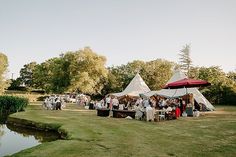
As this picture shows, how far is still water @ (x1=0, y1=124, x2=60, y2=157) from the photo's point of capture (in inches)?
509

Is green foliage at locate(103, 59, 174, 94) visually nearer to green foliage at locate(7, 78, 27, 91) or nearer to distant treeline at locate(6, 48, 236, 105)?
distant treeline at locate(6, 48, 236, 105)

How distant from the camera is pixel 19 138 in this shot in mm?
15070

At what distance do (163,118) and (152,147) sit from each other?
10700 mm

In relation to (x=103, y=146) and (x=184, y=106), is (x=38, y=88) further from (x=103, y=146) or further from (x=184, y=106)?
(x=103, y=146)

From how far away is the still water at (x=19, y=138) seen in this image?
1293 centimetres

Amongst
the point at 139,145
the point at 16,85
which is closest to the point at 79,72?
the point at 16,85

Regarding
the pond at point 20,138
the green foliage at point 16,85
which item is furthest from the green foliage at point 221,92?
the green foliage at point 16,85

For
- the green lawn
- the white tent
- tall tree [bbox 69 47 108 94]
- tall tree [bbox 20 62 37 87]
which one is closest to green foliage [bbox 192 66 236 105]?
the white tent

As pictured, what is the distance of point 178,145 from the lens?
10.4 m

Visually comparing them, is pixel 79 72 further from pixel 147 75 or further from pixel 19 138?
pixel 19 138

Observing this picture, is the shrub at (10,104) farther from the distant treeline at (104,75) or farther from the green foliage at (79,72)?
the green foliage at (79,72)

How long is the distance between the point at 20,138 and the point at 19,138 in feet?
0.17

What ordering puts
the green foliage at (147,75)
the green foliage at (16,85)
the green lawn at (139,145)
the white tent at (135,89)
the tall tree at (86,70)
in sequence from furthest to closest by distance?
the green foliage at (16,85)
the green foliage at (147,75)
the tall tree at (86,70)
the white tent at (135,89)
the green lawn at (139,145)

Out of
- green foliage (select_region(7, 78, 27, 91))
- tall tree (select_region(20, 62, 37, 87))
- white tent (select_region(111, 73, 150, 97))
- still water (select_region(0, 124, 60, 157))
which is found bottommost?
still water (select_region(0, 124, 60, 157))
